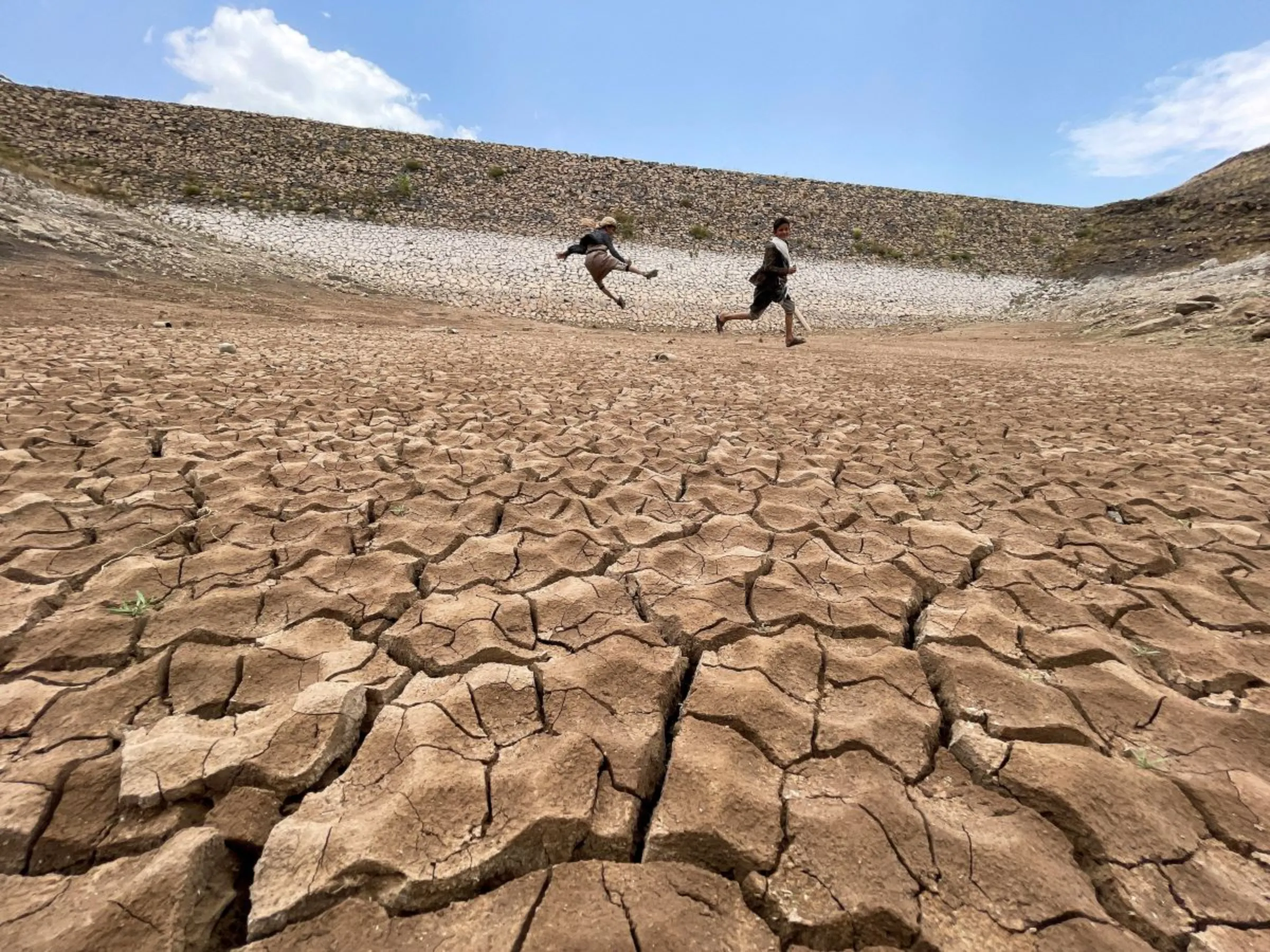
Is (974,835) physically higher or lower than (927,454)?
lower

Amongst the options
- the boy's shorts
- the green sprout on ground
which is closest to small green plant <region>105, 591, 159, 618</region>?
the green sprout on ground

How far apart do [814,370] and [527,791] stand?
17.3 ft

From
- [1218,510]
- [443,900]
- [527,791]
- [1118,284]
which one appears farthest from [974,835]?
[1118,284]

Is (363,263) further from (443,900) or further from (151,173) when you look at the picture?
(443,900)

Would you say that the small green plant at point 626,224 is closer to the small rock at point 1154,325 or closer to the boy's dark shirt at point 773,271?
the boy's dark shirt at point 773,271

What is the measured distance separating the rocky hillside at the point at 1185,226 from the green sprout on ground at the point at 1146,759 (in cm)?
1673

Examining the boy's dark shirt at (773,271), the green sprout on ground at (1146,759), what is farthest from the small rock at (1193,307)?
the green sprout on ground at (1146,759)

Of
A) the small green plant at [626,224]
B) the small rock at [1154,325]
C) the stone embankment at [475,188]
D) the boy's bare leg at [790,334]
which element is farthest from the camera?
the small green plant at [626,224]

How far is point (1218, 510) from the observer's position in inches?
94.3

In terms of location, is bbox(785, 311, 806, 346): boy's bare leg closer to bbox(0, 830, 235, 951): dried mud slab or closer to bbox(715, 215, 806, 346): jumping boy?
bbox(715, 215, 806, 346): jumping boy

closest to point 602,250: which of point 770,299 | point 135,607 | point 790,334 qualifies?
point 770,299

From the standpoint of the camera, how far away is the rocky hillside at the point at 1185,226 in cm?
1376

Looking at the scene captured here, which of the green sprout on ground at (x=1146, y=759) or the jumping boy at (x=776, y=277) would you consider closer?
the green sprout on ground at (x=1146, y=759)

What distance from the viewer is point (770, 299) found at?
741cm
